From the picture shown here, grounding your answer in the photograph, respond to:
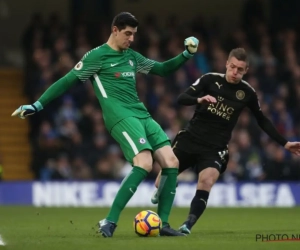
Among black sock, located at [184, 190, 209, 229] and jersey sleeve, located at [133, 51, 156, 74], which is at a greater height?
jersey sleeve, located at [133, 51, 156, 74]

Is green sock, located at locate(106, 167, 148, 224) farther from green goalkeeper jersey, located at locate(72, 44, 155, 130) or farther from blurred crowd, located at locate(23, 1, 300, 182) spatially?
blurred crowd, located at locate(23, 1, 300, 182)

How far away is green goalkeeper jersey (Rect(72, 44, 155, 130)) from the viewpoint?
33.1 ft

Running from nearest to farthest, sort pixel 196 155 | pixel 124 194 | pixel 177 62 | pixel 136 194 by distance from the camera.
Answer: pixel 124 194, pixel 177 62, pixel 196 155, pixel 136 194

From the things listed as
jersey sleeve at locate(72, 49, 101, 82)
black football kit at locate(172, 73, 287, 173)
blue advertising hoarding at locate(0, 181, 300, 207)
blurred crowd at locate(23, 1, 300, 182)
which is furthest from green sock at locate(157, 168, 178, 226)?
blurred crowd at locate(23, 1, 300, 182)

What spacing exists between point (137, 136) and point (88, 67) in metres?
0.89

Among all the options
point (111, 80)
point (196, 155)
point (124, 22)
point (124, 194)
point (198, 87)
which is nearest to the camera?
point (124, 194)

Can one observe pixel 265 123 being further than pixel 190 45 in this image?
Yes

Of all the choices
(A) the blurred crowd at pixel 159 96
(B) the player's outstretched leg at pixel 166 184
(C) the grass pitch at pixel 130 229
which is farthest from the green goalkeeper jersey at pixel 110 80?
(A) the blurred crowd at pixel 159 96

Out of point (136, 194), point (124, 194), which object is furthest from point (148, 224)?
point (136, 194)

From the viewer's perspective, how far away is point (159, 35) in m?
21.7

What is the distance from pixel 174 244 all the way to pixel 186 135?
8.14 ft

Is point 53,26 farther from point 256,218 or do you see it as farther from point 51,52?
point 256,218

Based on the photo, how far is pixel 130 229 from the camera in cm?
1140

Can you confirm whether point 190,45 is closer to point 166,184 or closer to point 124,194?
point 166,184
